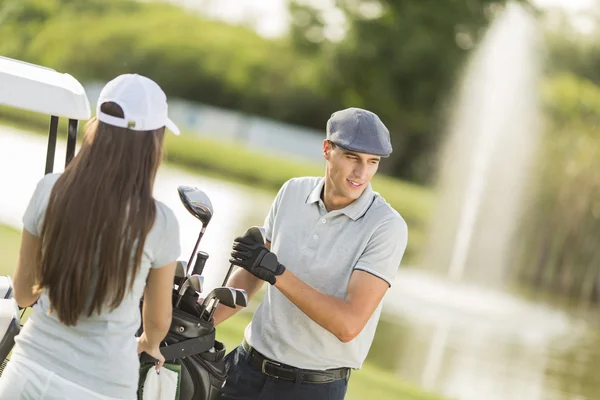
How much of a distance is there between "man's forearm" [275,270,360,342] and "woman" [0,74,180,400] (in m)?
0.50

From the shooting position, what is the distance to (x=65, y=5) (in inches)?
1459

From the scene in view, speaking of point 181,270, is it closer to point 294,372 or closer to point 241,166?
point 294,372

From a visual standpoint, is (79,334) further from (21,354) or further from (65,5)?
(65,5)

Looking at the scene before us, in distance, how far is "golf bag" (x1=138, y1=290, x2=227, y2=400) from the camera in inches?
108

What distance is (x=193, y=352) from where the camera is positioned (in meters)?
2.75

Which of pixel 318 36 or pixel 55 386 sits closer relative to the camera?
pixel 55 386

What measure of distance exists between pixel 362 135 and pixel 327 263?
0.38 metres

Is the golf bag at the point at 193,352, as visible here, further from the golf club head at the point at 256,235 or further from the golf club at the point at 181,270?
the golf club head at the point at 256,235

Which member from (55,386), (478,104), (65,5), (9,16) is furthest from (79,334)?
(65,5)

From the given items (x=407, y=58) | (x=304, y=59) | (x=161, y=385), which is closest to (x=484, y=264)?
(x=161, y=385)

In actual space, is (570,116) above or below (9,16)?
above

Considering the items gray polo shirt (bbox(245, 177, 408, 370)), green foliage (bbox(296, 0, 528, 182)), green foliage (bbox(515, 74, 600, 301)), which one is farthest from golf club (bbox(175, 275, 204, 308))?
green foliage (bbox(296, 0, 528, 182))

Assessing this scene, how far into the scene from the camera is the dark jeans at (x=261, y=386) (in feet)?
9.94

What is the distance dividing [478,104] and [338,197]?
22.9m
